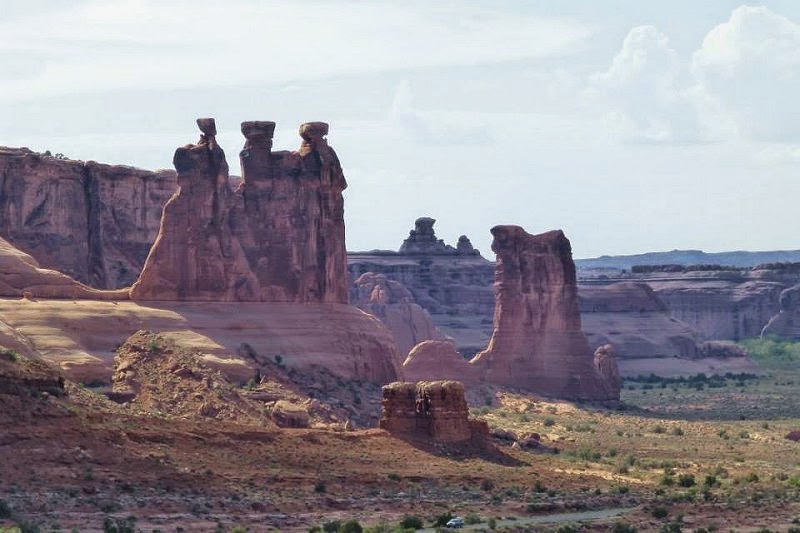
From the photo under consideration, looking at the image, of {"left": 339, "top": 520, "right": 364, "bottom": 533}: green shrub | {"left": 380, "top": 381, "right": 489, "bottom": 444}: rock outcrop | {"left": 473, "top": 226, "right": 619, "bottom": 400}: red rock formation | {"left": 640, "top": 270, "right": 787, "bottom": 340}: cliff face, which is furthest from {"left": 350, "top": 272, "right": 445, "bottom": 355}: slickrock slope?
{"left": 339, "top": 520, "right": 364, "bottom": 533}: green shrub

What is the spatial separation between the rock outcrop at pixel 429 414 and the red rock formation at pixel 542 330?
44.1 metres

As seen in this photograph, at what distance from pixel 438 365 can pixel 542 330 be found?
24.2 ft

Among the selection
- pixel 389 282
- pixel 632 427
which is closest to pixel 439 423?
pixel 632 427

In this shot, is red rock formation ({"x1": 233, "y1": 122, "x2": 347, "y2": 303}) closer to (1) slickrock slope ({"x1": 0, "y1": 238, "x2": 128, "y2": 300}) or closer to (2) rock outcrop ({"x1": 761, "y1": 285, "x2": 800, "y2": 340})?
(1) slickrock slope ({"x1": 0, "y1": 238, "x2": 128, "y2": 300})

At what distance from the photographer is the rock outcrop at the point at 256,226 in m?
84.3

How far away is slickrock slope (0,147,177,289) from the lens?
98.0 meters

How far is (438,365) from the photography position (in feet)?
351

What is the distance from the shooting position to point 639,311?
6161 inches

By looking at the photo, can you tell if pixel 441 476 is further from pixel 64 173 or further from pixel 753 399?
pixel 753 399

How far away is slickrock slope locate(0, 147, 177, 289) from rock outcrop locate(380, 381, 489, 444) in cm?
3418

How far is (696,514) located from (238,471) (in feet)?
38.3

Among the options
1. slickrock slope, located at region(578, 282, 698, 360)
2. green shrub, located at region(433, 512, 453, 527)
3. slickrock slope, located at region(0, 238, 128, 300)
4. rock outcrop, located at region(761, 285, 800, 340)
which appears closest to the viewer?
green shrub, located at region(433, 512, 453, 527)

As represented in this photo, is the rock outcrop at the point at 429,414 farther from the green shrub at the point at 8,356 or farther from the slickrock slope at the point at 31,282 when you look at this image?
the slickrock slope at the point at 31,282

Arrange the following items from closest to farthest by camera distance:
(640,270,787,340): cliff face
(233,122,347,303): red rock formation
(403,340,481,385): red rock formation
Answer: (233,122,347,303): red rock formation < (403,340,481,385): red rock formation < (640,270,787,340): cliff face
